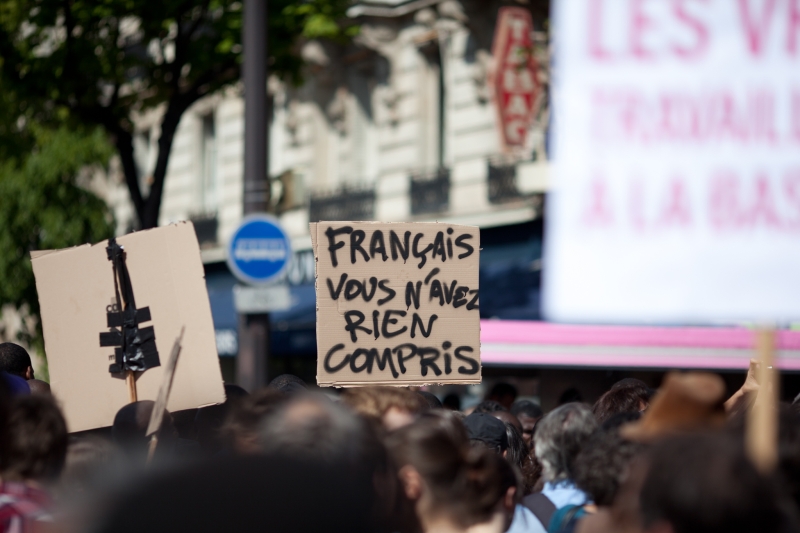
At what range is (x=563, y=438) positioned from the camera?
11.5ft

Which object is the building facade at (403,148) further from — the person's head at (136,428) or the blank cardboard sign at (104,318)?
the person's head at (136,428)

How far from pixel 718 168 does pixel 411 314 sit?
8.53ft

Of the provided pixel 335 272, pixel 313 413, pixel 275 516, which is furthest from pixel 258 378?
pixel 275 516

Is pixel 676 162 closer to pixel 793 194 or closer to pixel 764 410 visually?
pixel 793 194

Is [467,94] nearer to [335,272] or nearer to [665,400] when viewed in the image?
[335,272]

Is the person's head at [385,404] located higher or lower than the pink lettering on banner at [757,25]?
lower

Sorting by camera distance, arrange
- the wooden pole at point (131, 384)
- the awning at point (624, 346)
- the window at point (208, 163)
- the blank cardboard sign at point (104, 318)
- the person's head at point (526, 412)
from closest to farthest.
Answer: the blank cardboard sign at point (104, 318)
the wooden pole at point (131, 384)
the person's head at point (526, 412)
the awning at point (624, 346)
the window at point (208, 163)

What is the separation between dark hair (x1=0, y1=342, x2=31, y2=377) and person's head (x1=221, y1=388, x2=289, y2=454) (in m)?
1.97

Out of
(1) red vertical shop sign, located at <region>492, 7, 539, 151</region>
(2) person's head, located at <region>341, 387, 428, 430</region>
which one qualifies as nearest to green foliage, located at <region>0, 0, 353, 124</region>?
(1) red vertical shop sign, located at <region>492, 7, 539, 151</region>

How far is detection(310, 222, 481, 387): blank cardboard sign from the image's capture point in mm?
Answer: 4668

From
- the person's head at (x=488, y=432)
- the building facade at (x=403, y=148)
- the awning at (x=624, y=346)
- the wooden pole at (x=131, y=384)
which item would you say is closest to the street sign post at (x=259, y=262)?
the awning at (x=624, y=346)

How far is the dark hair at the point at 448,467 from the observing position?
2.59m

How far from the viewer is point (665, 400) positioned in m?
2.36

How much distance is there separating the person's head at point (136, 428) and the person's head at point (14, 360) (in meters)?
1.08
